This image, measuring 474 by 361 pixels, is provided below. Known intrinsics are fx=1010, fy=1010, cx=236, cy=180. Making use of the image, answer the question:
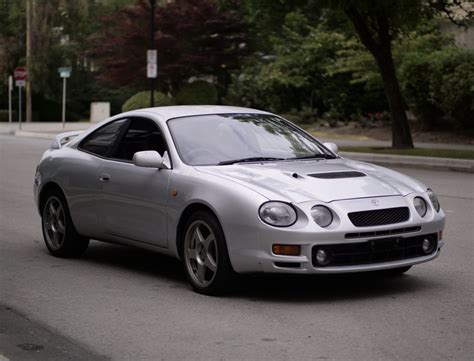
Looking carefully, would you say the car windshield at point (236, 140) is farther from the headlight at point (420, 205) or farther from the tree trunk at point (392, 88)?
the tree trunk at point (392, 88)

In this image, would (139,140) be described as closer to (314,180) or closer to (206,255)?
(206,255)

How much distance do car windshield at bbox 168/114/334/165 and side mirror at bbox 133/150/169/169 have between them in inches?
7.6

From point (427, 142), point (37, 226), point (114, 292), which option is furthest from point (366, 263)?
point (427, 142)

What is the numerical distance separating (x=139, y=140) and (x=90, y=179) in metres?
0.60

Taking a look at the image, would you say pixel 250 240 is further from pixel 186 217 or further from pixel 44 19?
pixel 44 19

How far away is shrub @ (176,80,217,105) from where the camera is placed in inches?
1869

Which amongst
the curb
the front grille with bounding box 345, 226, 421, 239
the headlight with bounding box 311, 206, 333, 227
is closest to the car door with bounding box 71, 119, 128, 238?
the headlight with bounding box 311, 206, 333, 227

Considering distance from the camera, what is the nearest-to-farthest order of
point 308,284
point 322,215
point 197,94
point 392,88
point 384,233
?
point 322,215 < point 384,233 < point 308,284 < point 392,88 < point 197,94

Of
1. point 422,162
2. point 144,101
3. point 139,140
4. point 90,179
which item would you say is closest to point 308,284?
point 139,140

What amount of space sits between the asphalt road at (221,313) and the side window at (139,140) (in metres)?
1.07

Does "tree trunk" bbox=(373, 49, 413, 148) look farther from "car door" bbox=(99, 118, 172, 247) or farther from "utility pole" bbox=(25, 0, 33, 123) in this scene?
"utility pole" bbox=(25, 0, 33, 123)

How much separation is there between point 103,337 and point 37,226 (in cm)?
588

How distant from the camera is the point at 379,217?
7473mm

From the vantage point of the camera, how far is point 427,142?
30.1 metres
